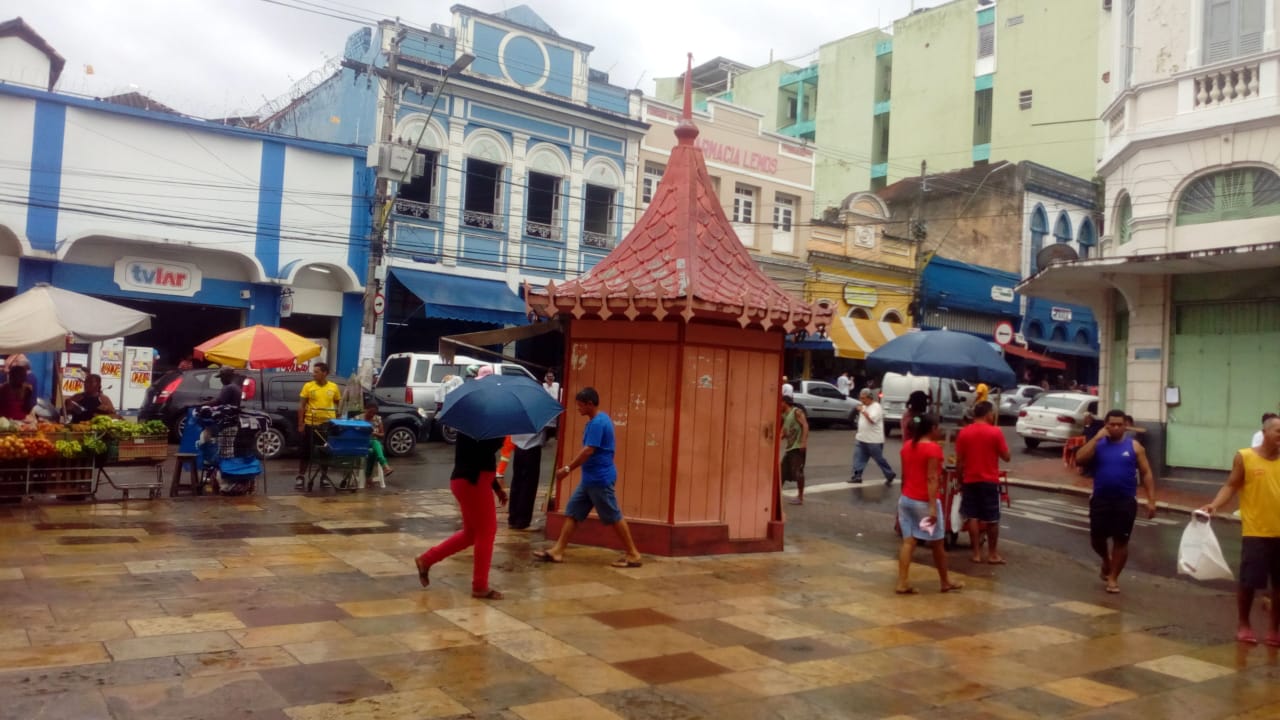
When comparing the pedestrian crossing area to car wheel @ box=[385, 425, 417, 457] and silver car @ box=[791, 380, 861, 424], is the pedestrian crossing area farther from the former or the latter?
silver car @ box=[791, 380, 861, 424]

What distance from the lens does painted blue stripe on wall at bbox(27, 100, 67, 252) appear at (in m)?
19.9

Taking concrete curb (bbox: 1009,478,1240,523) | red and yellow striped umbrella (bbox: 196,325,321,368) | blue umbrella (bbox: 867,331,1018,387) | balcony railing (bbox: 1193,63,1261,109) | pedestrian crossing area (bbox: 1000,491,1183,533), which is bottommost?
pedestrian crossing area (bbox: 1000,491,1183,533)

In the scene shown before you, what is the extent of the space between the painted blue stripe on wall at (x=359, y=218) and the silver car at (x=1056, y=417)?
15.9 m

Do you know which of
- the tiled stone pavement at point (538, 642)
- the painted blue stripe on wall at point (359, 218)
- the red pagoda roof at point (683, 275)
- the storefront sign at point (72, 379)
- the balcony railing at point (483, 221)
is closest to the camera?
the tiled stone pavement at point (538, 642)

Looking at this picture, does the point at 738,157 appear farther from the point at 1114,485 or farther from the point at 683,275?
the point at 1114,485

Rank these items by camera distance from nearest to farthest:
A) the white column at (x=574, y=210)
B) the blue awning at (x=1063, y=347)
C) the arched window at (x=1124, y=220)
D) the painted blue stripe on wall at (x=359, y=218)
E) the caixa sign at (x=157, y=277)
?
the arched window at (x=1124, y=220) < the caixa sign at (x=157, y=277) < the painted blue stripe on wall at (x=359, y=218) < the white column at (x=574, y=210) < the blue awning at (x=1063, y=347)

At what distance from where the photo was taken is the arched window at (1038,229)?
3700cm

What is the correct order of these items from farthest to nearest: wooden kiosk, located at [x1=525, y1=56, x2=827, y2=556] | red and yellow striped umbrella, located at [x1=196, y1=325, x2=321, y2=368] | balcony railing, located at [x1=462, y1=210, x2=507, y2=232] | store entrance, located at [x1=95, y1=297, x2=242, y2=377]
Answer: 1. balcony railing, located at [x1=462, y1=210, x2=507, y2=232]
2. store entrance, located at [x1=95, y1=297, x2=242, y2=377]
3. red and yellow striped umbrella, located at [x1=196, y1=325, x2=321, y2=368]
4. wooden kiosk, located at [x1=525, y1=56, x2=827, y2=556]

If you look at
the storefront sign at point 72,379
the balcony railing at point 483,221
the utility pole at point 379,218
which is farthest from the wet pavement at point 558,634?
the balcony railing at point 483,221

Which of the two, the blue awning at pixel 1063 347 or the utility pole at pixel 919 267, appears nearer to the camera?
the utility pole at pixel 919 267

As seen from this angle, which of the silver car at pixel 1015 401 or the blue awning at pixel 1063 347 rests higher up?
the blue awning at pixel 1063 347

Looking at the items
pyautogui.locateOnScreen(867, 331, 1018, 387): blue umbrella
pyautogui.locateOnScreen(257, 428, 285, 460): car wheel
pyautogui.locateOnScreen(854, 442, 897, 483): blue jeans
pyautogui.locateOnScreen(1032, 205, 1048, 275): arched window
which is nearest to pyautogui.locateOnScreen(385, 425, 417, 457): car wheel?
pyautogui.locateOnScreen(257, 428, 285, 460): car wheel

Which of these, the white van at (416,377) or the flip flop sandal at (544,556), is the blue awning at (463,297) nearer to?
the white van at (416,377)

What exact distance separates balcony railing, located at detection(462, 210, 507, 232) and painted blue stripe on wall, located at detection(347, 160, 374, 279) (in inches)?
99.5
